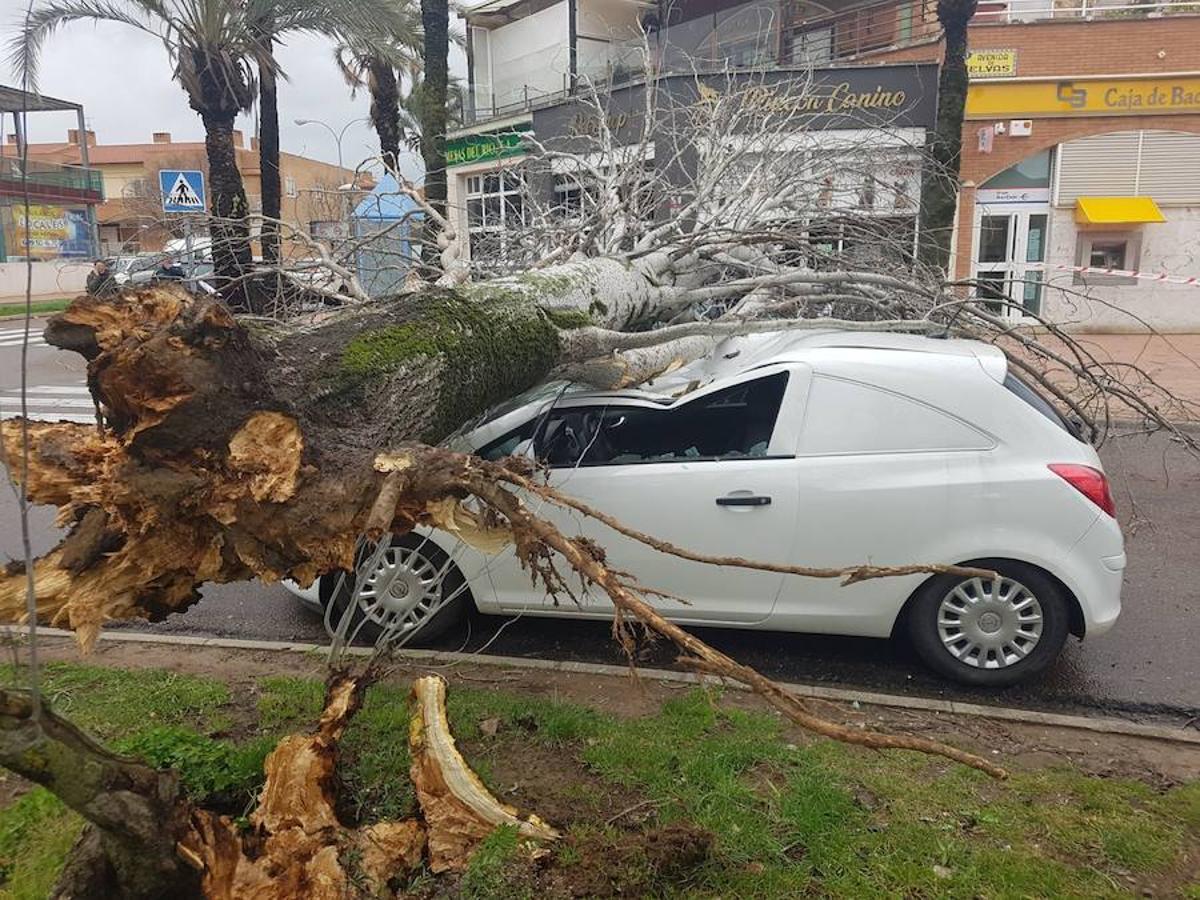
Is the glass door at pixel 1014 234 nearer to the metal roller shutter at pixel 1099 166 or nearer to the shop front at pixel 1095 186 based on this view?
the shop front at pixel 1095 186

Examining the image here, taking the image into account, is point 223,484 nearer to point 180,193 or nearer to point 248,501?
point 248,501

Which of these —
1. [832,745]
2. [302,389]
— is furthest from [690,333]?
[302,389]

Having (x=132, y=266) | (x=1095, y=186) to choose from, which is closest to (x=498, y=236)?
(x=132, y=266)

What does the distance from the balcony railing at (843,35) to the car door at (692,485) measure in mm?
13600

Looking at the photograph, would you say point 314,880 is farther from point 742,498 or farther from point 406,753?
point 742,498

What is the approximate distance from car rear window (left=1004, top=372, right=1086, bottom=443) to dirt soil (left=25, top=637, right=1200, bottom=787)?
146cm

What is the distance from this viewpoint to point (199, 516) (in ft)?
8.55

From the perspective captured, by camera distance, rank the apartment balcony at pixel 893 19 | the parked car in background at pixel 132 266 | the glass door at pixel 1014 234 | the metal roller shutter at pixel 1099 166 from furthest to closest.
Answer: the glass door at pixel 1014 234, the metal roller shutter at pixel 1099 166, the apartment balcony at pixel 893 19, the parked car in background at pixel 132 266

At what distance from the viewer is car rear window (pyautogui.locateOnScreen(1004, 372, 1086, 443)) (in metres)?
4.42

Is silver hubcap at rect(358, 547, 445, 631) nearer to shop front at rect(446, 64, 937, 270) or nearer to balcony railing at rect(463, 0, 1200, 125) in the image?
shop front at rect(446, 64, 937, 270)

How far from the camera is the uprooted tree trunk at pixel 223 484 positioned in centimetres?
244

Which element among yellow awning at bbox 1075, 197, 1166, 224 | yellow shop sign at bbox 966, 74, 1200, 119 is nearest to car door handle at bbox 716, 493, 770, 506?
yellow shop sign at bbox 966, 74, 1200, 119

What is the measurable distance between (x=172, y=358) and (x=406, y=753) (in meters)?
1.81

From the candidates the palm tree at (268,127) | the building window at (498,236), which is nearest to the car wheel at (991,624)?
the building window at (498,236)
